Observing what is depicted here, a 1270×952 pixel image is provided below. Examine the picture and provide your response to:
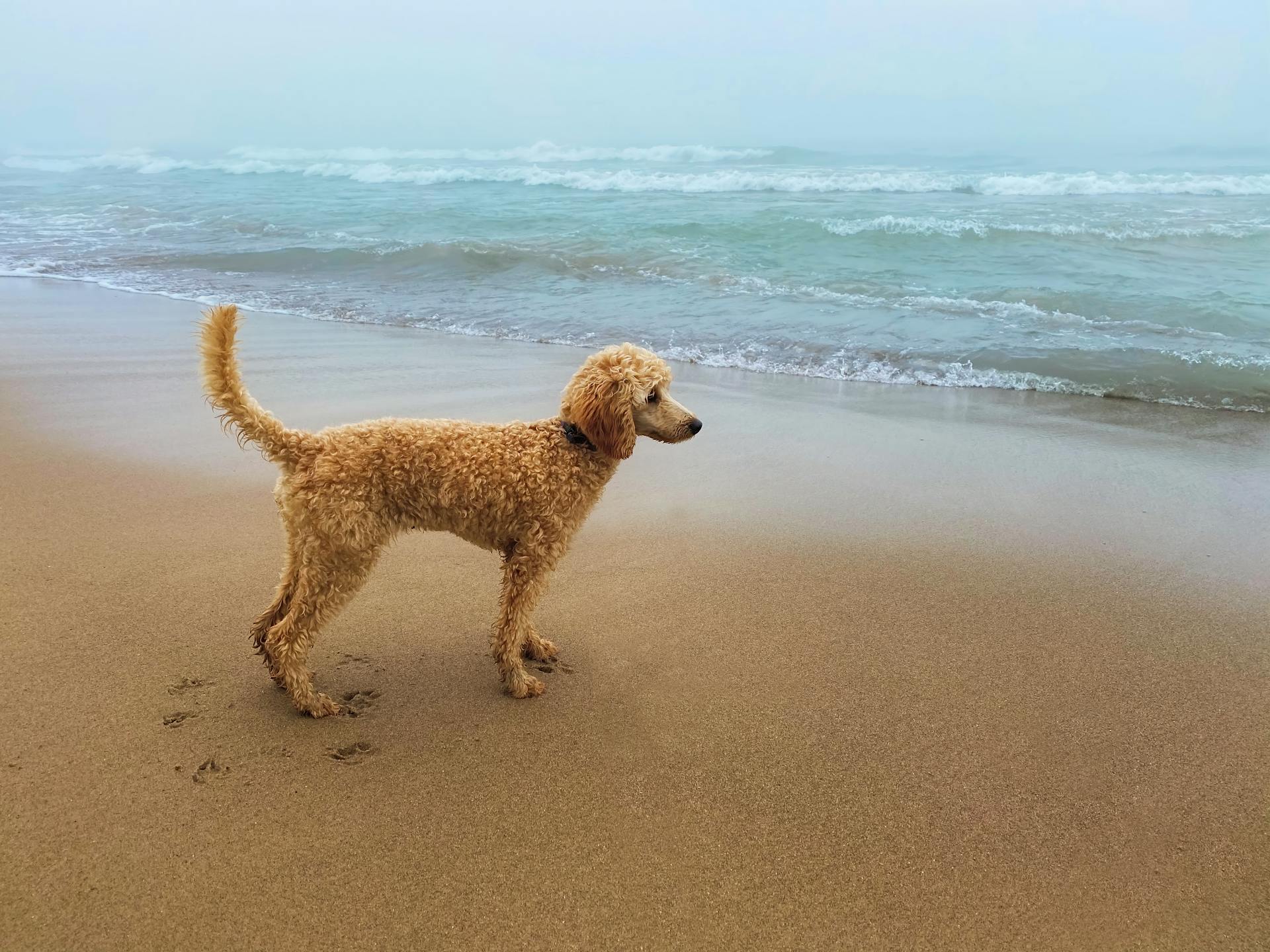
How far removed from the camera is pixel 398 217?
18625mm

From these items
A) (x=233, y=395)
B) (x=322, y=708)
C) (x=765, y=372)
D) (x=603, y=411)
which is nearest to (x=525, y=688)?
(x=322, y=708)

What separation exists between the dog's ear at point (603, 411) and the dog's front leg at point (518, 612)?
484mm

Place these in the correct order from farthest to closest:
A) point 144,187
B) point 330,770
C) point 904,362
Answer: point 144,187 → point 904,362 → point 330,770

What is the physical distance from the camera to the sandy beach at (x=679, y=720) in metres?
2.27

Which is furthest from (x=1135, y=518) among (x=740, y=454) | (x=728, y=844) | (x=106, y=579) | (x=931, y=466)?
(x=106, y=579)

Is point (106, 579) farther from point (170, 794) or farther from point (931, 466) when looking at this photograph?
point (931, 466)

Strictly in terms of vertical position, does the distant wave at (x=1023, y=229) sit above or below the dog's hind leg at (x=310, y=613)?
above

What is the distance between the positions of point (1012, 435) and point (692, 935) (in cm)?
500

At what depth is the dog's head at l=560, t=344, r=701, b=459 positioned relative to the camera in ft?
10.2

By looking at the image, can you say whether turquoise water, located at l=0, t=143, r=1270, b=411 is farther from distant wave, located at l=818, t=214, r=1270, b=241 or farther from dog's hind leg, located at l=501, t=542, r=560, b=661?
dog's hind leg, located at l=501, t=542, r=560, b=661

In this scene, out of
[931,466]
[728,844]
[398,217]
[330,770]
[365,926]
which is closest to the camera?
[365,926]

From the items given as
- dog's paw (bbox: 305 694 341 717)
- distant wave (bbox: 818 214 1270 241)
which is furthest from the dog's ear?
distant wave (bbox: 818 214 1270 241)

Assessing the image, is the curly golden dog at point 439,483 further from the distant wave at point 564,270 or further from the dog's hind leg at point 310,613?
the distant wave at point 564,270

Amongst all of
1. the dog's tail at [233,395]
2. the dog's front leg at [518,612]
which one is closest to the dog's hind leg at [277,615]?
the dog's tail at [233,395]
